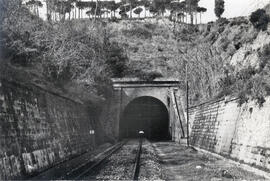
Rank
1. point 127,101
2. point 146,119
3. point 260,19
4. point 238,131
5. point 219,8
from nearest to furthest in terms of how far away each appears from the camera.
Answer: point 238,131 < point 260,19 < point 127,101 < point 146,119 < point 219,8

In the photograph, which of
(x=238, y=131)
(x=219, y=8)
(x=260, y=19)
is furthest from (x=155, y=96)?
(x=219, y=8)

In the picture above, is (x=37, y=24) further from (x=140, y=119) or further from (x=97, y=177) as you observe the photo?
(x=140, y=119)

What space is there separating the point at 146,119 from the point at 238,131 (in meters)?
30.8

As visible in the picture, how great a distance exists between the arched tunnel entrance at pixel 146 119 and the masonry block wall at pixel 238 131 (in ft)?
61.7

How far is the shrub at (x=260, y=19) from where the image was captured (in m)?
33.8

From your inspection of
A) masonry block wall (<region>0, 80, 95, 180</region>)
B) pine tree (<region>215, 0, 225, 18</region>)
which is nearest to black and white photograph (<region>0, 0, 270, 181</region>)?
masonry block wall (<region>0, 80, 95, 180</region>)

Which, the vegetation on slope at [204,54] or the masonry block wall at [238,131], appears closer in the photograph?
the masonry block wall at [238,131]

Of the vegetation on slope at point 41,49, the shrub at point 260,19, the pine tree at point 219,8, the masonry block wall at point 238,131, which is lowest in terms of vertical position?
the masonry block wall at point 238,131

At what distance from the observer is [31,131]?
12039 millimetres

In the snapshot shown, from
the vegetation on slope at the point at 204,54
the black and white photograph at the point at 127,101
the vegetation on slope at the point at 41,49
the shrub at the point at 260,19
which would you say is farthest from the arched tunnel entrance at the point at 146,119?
the shrub at the point at 260,19

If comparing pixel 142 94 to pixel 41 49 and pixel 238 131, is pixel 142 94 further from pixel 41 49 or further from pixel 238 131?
pixel 238 131

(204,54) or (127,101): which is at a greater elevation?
(204,54)

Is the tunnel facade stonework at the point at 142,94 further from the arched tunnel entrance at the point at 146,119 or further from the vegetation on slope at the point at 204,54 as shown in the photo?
the arched tunnel entrance at the point at 146,119

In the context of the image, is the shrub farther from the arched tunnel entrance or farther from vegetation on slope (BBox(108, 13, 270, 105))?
the arched tunnel entrance
